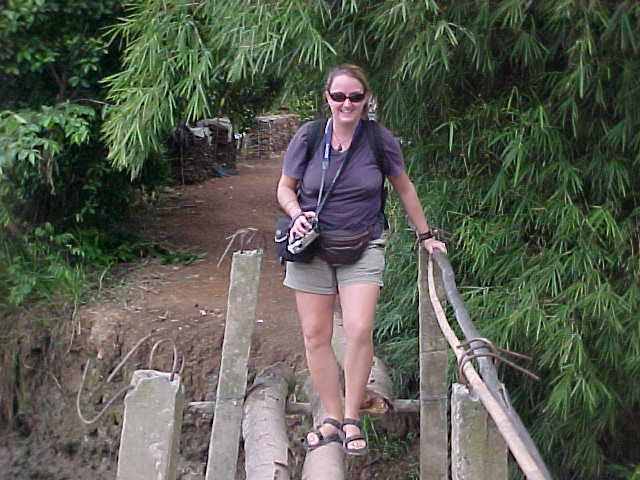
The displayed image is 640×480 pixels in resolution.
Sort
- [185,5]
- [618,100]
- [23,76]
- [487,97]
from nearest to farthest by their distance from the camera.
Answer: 1. [618,100]
2. [487,97]
3. [185,5]
4. [23,76]

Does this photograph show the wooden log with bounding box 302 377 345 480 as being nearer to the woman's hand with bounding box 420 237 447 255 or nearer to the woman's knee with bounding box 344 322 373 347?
the woman's knee with bounding box 344 322 373 347

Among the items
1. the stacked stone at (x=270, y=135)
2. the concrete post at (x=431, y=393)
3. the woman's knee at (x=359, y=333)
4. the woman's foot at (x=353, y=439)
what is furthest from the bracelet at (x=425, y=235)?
the stacked stone at (x=270, y=135)

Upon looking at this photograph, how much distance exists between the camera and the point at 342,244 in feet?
8.82

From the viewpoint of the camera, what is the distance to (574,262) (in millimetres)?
3551

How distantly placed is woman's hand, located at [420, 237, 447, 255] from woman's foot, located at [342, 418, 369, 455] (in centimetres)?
60

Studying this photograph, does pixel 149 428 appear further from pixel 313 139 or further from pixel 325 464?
pixel 313 139

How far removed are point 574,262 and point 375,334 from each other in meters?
1.54

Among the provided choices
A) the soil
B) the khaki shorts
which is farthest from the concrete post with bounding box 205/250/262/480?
the soil

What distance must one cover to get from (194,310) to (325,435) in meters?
2.94

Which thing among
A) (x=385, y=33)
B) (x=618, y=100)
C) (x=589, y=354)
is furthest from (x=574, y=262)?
(x=385, y=33)

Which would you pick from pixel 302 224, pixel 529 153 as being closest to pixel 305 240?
pixel 302 224

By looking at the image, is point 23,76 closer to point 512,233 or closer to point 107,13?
point 107,13

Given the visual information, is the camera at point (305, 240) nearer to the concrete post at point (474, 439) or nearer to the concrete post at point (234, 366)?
the concrete post at point (234, 366)

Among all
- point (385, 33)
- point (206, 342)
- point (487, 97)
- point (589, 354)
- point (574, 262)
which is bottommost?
point (206, 342)
